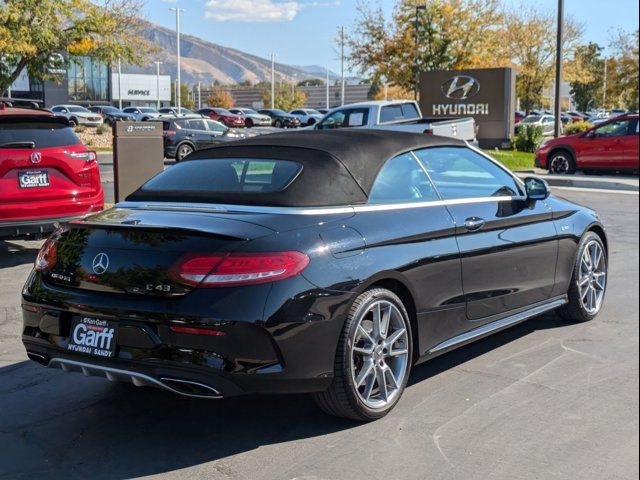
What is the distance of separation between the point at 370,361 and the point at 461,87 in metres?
26.1

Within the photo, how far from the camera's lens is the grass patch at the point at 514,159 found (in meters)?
23.8

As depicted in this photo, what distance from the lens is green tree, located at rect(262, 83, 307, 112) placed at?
95.1 metres

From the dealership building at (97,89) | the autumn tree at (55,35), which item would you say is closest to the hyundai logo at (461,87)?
the autumn tree at (55,35)

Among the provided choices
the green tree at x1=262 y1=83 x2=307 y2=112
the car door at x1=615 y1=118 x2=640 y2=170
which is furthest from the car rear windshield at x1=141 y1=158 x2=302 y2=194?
the green tree at x1=262 y1=83 x2=307 y2=112

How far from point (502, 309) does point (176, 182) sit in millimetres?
2297

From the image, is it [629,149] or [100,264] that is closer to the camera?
[100,264]

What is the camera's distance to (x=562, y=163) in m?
21.3

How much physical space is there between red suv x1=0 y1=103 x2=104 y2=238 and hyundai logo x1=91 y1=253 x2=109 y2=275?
4.73 metres

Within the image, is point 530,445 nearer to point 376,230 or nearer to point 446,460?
point 446,460

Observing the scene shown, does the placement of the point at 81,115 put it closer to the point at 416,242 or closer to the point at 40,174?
the point at 40,174

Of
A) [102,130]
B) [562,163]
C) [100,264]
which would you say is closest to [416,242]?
[100,264]

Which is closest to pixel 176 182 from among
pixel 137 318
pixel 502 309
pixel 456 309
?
pixel 137 318

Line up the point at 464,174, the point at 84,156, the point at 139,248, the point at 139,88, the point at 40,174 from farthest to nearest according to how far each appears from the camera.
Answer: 1. the point at 139,88
2. the point at 84,156
3. the point at 40,174
4. the point at 464,174
5. the point at 139,248

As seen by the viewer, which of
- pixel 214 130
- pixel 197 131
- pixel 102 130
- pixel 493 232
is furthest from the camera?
pixel 102 130
